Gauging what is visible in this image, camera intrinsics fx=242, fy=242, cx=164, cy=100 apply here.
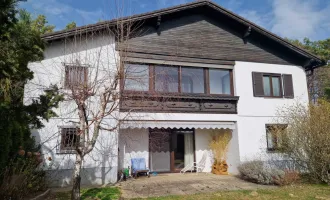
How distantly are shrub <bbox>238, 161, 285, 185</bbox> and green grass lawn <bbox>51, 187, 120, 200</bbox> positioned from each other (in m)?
7.77

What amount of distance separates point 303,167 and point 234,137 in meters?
4.77

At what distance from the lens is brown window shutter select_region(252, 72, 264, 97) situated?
18328 mm

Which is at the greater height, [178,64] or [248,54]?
[248,54]

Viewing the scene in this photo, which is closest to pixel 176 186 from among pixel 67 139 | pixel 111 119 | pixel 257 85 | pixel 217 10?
pixel 111 119

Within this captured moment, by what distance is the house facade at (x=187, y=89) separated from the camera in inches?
561

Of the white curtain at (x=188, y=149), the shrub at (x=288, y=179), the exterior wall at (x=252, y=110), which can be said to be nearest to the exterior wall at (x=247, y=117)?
the exterior wall at (x=252, y=110)

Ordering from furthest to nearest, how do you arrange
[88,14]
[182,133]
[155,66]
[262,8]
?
[262,8], [182,133], [155,66], [88,14]

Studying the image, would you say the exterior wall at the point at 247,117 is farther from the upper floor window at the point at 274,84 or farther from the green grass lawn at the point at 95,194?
the green grass lawn at the point at 95,194

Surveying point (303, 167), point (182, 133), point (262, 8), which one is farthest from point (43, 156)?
→ point (262, 8)

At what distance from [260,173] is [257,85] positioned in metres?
7.24

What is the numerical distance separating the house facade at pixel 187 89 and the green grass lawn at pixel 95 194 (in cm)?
212

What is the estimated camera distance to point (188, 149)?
18828 millimetres

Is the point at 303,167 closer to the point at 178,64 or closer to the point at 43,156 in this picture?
the point at 178,64

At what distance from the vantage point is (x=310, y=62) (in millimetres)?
19953
